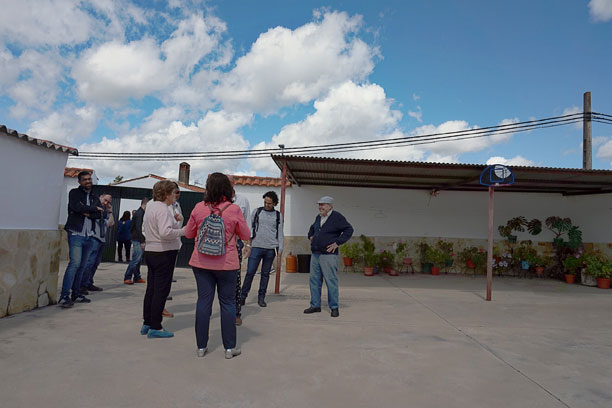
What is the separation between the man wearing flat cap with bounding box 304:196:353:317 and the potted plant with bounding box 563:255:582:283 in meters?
7.55

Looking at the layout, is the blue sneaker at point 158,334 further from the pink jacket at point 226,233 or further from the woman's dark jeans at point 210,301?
the pink jacket at point 226,233

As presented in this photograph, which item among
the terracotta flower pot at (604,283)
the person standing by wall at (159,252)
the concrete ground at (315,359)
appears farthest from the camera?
the terracotta flower pot at (604,283)

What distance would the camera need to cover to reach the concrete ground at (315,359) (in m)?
2.45

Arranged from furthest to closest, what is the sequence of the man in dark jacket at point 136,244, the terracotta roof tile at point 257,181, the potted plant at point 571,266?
the terracotta roof tile at point 257,181 → the potted plant at point 571,266 → the man in dark jacket at point 136,244

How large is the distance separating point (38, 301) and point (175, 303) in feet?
5.31

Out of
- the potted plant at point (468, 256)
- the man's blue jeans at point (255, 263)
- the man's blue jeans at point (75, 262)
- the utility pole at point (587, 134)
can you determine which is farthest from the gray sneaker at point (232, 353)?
the utility pole at point (587, 134)

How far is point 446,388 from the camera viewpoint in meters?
2.67

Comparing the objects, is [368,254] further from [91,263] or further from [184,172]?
[184,172]

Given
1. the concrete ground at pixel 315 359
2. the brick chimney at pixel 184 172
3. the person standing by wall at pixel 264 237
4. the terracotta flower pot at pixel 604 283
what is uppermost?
the brick chimney at pixel 184 172

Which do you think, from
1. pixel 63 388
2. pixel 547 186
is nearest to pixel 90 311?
pixel 63 388

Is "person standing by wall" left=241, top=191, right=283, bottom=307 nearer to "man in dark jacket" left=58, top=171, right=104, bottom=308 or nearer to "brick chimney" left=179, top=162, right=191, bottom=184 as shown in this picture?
"man in dark jacket" left=58, top=171, right=104, bottom=308

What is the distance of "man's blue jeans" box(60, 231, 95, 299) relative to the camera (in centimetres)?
465

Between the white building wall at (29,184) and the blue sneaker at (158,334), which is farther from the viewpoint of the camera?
the white building wall at (29,184)

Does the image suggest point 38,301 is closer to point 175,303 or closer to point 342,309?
point 175,303
